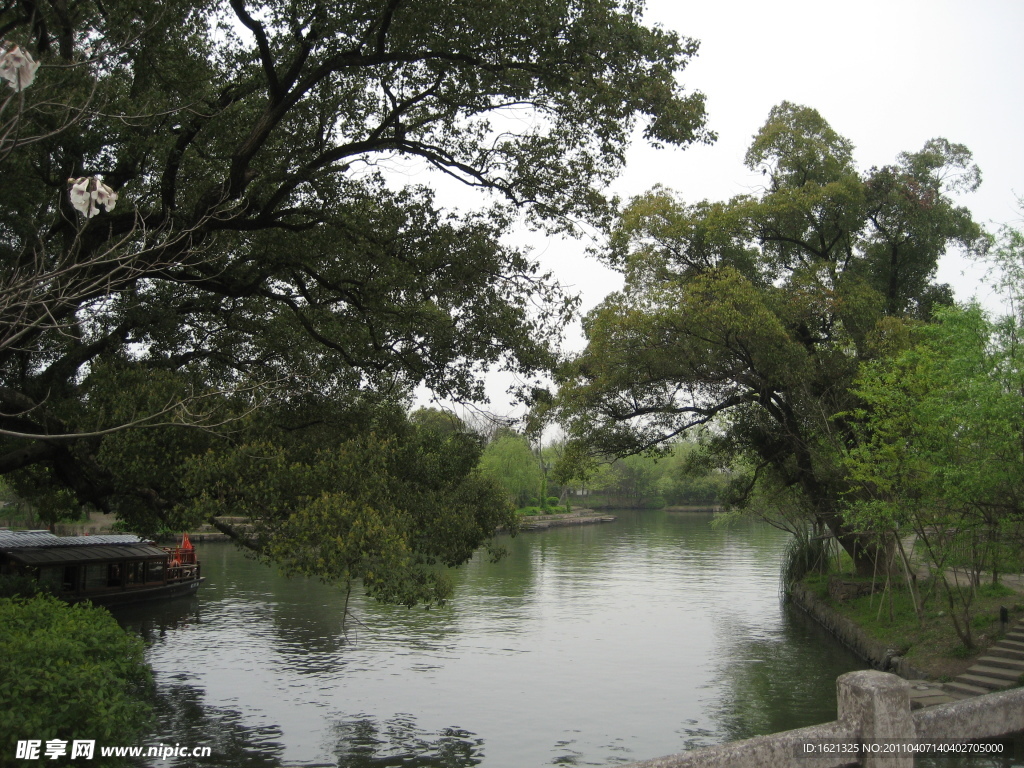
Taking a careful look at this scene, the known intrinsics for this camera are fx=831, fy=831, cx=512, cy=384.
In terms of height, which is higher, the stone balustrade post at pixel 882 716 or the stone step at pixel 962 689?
the stone balustrade post at pixel 882 716

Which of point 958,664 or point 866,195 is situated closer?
point 958,664

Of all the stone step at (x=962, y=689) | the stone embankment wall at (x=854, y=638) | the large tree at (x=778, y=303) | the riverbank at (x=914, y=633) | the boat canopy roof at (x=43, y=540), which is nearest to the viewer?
the stone step at (x=962, y=689)

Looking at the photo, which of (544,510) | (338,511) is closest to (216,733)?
(338,511)

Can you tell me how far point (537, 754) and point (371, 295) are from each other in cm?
740

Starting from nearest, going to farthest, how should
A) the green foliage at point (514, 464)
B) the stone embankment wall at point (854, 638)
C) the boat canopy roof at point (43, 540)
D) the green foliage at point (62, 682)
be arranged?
the green foliage at point (62, 682) → the stone embankment wall at point (854, 638) → the boat canopy roof at point (43, 540) → the green foliage at point (514, 464)

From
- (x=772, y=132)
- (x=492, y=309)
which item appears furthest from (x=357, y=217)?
(x=772, y=132)

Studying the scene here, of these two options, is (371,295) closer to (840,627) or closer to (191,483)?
(191,483)

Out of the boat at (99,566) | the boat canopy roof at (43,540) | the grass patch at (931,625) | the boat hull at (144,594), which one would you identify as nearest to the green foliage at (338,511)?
the grass patch at (931,625)

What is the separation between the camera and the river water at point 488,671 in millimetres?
12906

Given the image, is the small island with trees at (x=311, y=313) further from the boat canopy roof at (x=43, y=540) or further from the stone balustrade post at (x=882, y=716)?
the boat canopy roof at (x=43, y=540)

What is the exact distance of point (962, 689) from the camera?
13047 millimetres

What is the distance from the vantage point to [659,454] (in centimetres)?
2358

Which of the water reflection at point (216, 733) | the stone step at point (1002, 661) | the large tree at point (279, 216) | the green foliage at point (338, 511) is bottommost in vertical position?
the water reflection at point (216, 733)

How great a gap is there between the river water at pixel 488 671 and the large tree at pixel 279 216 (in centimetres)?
423
